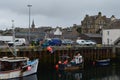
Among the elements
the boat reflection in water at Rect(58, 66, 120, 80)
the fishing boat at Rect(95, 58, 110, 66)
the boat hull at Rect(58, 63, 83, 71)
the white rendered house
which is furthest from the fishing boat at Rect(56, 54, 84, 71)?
the white rendered house

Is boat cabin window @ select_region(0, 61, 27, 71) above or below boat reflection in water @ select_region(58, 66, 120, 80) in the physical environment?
above

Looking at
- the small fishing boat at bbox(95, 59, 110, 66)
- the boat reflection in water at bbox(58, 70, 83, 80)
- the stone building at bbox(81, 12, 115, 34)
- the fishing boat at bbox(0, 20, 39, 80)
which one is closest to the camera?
the fishing boat at bbox(0, 20, 39, 80)

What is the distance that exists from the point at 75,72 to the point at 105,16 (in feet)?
255

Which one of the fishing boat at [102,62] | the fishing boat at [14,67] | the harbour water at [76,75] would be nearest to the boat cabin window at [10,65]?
the fishing boat at [14,67]

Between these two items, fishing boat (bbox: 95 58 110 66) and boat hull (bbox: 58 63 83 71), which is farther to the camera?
fishing boat (bbox: 95 58 110 66)

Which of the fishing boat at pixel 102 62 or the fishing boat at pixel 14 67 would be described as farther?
the fishing boat at pixel 102 62

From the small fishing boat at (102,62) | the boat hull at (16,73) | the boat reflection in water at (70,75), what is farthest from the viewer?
the small fishing boat at (102,62)

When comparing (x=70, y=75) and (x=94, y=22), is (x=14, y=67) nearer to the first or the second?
(x=70, y=75)

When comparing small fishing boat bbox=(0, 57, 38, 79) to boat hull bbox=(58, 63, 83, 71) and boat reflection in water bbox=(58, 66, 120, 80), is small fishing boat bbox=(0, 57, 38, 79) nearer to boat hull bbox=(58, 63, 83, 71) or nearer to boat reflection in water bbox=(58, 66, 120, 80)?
boat reflection in water bbox=(58, 66, 120, 80)

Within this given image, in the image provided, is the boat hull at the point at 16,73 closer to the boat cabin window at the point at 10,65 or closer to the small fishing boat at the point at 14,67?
the small fishing boat at the point at 14,67

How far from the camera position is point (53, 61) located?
53.2 meters

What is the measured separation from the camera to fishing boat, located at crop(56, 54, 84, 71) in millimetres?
51562

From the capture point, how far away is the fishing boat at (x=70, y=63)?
51562 mm

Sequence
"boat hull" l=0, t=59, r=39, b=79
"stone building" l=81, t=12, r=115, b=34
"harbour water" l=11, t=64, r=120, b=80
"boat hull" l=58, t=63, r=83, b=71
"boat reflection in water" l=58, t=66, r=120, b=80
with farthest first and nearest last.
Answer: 1. "stone building" l=81, t=12, r=115, b=34
2. "boat hull" l=58, t=63, r=83, b=71
3. "boat reflection in water" l=58, t=66, r=120, b=80
4. "harbour water" l=11, t=64, r=120, b=80
5. "boat hull" l=0, t=59, r=39, b=79
